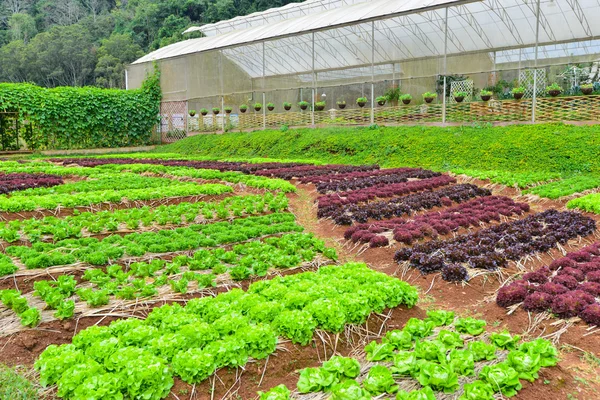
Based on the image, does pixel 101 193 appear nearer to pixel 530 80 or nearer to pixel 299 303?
pixel 299 303

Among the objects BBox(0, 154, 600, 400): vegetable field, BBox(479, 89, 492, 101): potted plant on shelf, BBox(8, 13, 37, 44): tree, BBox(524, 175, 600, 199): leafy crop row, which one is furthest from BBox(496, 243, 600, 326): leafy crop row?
BBox(8, 13, 37, 44): tree

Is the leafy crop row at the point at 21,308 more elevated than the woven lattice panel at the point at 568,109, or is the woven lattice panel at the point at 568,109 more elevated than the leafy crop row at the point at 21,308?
the woven lattice panel at the point at 568,109

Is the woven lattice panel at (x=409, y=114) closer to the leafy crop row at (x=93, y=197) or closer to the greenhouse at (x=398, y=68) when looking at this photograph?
the greenhouse at (x=398, y=68)

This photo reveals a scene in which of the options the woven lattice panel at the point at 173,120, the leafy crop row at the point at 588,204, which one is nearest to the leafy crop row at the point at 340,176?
the leafy crop row at the point at 588,204

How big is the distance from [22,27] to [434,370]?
85.8m

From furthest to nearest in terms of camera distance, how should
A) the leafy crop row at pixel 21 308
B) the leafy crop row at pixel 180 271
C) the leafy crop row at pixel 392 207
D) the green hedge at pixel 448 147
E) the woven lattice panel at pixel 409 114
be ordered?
the woven lattice panel at pixel 409 114
the green hedge at pixel 448 147
the leafy crop row at pixel 392 207
the leafy crop row at pixel 180 271
the leafy crop row at pixel 21 308

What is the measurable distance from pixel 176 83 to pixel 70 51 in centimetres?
3527

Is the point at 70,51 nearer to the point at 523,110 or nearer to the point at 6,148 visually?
the point at 6,148

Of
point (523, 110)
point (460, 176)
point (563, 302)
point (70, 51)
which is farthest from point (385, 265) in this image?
point (70, 51)

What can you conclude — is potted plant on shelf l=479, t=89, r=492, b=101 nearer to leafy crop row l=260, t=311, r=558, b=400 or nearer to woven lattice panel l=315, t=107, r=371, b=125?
woven lattice panel l=315, t=107, r=371, b=125

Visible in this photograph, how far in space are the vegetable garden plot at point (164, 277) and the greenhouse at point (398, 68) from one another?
56.0 feet

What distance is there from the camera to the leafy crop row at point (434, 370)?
3.75 metres

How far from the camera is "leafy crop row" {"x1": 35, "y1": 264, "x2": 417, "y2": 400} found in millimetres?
3904

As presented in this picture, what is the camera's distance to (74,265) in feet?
23.2
